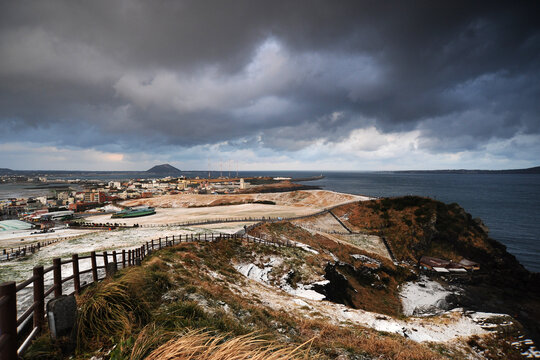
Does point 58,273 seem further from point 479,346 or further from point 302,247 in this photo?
point 302,247

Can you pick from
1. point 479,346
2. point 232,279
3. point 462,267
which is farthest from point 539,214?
point 232,279

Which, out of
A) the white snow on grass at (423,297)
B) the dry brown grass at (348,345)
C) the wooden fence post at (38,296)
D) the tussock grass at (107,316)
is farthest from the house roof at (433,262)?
the wooden fence post at (38,296)

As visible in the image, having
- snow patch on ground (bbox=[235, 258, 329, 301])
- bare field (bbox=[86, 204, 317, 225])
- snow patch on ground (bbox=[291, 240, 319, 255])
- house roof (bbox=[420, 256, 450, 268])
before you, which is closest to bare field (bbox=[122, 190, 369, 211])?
bare field (bbox=[86, 204, 317, 225])

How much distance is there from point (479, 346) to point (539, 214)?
104 m

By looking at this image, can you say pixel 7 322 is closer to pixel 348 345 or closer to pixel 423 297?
pixel 348 345

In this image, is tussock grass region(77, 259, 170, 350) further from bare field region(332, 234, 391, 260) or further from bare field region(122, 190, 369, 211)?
bare field region(122, 190, 369, 211)

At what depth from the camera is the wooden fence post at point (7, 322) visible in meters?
3.37

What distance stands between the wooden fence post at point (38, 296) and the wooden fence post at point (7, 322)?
4.66 feet

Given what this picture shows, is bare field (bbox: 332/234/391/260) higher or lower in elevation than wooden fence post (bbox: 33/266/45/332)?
lower

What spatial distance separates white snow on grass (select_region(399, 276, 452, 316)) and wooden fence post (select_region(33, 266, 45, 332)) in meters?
31.3

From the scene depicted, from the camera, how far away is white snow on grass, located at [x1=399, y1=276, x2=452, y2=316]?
1046 inches

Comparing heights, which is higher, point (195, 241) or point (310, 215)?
point (195, 241)

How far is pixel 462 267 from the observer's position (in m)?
38.6

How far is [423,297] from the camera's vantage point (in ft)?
97.7
